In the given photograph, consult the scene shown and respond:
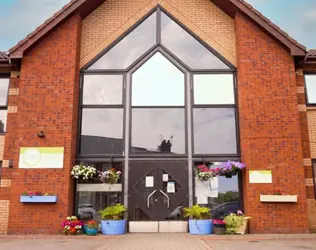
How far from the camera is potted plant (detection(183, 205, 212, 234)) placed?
10367mm

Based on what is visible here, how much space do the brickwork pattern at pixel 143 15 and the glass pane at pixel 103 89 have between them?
69 cm

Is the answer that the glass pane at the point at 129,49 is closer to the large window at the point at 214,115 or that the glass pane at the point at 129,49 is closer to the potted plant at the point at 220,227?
the large window at the point at 214,115

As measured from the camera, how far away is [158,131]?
38.1 feet

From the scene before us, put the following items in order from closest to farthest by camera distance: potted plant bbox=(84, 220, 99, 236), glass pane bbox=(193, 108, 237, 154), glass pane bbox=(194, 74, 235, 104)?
potted plant bbox=(84, 220, 99, 236) < glass pane bbox=(193, 108, 237, 154) < glass pane bbox=(194, 74, 235, 104)

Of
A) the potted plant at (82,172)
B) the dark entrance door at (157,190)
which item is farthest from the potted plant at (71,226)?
the dark entrance door at (157,190)

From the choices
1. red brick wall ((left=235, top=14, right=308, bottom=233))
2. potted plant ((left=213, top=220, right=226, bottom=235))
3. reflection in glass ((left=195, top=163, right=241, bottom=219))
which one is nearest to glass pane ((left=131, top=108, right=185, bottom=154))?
reflection in glass ((left=195, top=163, right=241, bottom=219))

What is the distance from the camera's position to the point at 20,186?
1062 cm

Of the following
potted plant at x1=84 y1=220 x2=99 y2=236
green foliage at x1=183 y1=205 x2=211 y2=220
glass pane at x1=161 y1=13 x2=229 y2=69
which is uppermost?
glass pane at x1=161 y1=13 x2=229 y2=69

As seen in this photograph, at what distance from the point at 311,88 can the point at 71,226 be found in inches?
336

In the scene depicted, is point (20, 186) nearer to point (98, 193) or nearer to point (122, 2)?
point (98, 193)

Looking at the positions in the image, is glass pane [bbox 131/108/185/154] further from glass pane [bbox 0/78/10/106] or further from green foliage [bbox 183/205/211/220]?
glass pane [bbox 0/78/10/106]

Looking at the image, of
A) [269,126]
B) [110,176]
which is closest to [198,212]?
[110,176]

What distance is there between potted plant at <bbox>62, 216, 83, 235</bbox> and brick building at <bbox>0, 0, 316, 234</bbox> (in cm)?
28

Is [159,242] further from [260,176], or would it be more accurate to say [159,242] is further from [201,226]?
[260,176]
